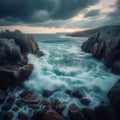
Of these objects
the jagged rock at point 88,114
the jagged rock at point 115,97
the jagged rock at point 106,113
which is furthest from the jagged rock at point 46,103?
the jagged rock at point 115,97

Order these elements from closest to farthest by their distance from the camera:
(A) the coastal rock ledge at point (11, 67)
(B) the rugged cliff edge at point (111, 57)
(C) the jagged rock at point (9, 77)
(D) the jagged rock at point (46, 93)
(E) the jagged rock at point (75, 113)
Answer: (E) the jagged rock at point (75, 113), (B) the rugged cliff edge at point (111, 57), (D) the jagged rock at point (46, 93), (C) the jagged rock at point (9, 77), (A) the coastal rock ledge at point (11, 67)

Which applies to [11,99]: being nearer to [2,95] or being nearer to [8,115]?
[2,95]

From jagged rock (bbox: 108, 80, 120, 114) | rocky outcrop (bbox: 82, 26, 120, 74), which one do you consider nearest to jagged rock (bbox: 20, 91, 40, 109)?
jagged rock (bbox: 108, 80, 120, 114)

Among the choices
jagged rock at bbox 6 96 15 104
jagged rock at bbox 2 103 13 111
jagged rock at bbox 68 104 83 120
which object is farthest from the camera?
jagged rock at bbox 6 96 15 104

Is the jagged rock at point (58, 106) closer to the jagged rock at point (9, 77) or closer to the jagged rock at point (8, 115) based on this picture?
the jagged rock at point (8, 115)

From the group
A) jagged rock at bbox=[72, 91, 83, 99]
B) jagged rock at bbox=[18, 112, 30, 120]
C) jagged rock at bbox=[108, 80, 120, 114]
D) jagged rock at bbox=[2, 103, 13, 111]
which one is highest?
jagged rock at bbox=[108, 80, 120, 114]

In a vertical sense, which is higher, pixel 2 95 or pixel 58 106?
pixel 2 95

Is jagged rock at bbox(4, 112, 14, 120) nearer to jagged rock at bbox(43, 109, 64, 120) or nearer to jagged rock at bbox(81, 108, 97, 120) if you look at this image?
jagged rock at bbox(43, 109, 64, 120)

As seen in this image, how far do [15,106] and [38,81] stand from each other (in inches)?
163

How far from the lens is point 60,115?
378 inches

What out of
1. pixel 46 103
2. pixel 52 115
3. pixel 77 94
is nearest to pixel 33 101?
pixel 46 103

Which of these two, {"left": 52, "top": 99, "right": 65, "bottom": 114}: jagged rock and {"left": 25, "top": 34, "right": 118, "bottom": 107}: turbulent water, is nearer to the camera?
{"left": 52, "top": 99, "right": 65, "bottom": 114}: jagged rock

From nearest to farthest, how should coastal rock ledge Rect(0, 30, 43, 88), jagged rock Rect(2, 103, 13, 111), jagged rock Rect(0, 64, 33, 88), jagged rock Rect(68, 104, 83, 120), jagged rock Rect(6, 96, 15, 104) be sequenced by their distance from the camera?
jagged rock Rect(68, 104, 83, 120), jagged rock Rect(2, 103, 13, 111), jagged rock Rect(6, 96, 15, 104), jagged rock Rect(0, 64, 33, 88), coastal rock ledge Rect(0, 30, 43, 88)

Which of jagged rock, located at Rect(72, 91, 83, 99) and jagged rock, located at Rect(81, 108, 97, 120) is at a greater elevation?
jagged rock, located at Rect(72, 91, 83, 99)
